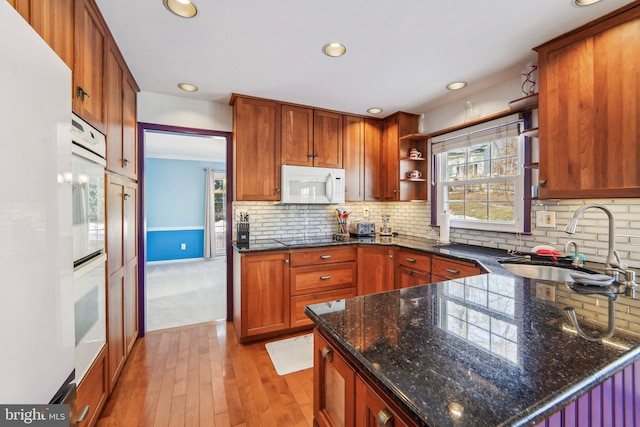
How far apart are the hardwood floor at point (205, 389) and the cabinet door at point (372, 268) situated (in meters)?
1.14

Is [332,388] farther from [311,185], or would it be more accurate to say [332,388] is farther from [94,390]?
[311,185]

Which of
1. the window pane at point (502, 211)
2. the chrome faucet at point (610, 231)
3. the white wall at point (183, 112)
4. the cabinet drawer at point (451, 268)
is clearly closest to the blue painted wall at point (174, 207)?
the white wall at point (183, 112)

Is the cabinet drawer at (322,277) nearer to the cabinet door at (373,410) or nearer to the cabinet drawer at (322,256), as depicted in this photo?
the cabinet drawer at (322,256)

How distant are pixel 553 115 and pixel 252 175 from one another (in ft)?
8.35

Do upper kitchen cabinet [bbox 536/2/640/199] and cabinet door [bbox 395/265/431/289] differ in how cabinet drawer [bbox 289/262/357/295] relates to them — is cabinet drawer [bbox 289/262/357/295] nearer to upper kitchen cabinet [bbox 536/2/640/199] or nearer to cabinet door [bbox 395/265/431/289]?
cabinet door [bbox 395/265/431/289]

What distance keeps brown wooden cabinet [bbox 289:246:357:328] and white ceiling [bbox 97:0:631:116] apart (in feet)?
5.47

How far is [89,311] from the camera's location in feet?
4.61

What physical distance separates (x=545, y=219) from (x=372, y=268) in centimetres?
159

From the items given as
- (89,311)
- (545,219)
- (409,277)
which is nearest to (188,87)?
(89,311)

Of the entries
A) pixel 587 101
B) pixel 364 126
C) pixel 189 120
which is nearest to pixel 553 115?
pixel 587 101

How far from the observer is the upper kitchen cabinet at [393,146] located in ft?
11.0

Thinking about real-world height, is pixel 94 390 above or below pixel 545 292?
below

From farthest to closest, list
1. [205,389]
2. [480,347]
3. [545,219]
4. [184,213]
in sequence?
[184,213], [545,219], [205,389], [480,347]

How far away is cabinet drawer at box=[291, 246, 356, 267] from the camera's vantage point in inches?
109
